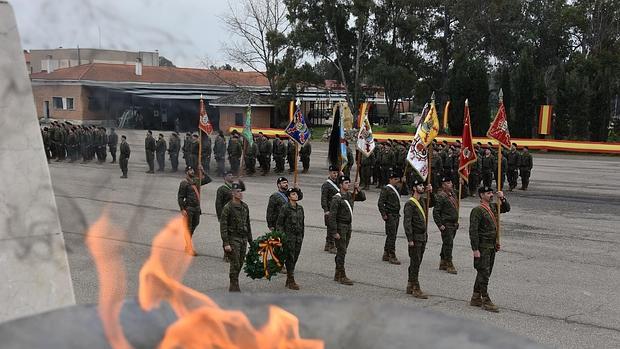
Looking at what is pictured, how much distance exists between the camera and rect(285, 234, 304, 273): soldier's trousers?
9430 millimetres

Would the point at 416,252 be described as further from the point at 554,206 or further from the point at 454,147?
the point at 454,147

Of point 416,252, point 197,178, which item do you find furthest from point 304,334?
point 197,178

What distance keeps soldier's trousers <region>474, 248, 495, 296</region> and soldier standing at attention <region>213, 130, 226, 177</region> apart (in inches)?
572

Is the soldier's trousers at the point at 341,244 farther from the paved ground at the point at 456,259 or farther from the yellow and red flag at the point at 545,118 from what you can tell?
the yellow and red flag at the point at 545,118

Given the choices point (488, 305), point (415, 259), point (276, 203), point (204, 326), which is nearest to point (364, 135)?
point (276, 203)

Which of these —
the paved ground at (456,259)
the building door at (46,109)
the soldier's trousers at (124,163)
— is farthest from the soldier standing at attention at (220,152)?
the building door at (46,109)

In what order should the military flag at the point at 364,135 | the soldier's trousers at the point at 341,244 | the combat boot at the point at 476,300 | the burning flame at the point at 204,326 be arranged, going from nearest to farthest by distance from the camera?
the burning flame at the point at 204,326
the combat boot at the point at 476,300
the soldier's trousers at the point at 341,244
the military flag at the point at 364,135

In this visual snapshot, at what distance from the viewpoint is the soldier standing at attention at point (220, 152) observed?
73.8 feet

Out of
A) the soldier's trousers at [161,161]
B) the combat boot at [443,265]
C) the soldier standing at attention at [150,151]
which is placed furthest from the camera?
the soldier's trousers at [161,161]

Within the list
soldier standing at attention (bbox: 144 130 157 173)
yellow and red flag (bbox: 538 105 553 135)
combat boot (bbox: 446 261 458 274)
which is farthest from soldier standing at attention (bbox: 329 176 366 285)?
yellow and red flag (bbox: 538 105 553 135)

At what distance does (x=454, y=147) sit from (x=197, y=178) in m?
10.5

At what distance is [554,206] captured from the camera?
17375mm

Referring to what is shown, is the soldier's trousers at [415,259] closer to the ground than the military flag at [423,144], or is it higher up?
closer to the ground

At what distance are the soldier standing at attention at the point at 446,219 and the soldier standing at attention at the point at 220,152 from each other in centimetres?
1264
